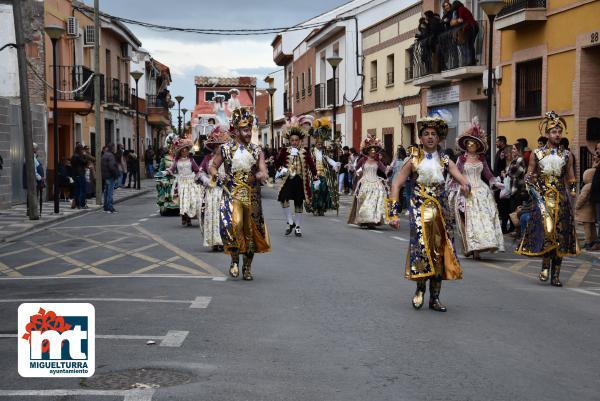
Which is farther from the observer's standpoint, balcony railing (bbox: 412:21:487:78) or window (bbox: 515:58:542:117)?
balcony railing (bbox: 412:21:487:78)

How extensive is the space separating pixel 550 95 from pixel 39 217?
1223 centimetres

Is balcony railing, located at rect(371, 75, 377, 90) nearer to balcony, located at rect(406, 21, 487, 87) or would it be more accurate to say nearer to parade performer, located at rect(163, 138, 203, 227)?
balcony, located at rect(406, 21, 487, 87)

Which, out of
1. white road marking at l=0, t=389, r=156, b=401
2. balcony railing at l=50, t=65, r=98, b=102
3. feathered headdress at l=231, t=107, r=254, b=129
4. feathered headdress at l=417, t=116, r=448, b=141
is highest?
balcony railing at l=50, t=65, r=98, b=102

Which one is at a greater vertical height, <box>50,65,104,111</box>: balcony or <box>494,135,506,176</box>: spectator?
<box>50,65,104,111</box>: balcony

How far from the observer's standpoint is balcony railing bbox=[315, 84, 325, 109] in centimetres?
4525

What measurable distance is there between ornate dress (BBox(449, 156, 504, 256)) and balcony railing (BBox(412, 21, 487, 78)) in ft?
39.5

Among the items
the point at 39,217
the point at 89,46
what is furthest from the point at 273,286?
the point at 89,46

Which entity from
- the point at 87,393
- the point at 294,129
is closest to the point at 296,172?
the point at 294,129

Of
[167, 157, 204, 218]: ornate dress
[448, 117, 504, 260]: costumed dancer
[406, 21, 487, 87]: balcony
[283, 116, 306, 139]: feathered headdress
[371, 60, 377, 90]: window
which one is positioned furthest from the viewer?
[371, 60, 377, 90]: window

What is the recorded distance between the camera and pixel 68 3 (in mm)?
34469

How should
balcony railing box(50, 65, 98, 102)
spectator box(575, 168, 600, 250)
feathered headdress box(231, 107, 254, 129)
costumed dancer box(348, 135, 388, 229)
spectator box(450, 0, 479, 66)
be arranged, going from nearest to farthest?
feathered headdress box(231, 107, 254, 129), spectator box(575, 168, 600, 250), costumed dancer box(348, 135, 388, 229), spectator box(450, 0, 479, 66), balcony railing box(50, 65, 98, 102)

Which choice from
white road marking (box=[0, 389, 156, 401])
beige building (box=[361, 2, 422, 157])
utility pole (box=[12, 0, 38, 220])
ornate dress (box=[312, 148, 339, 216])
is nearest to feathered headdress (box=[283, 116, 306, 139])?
ornate dress (box=[312, 148, 339, 216])

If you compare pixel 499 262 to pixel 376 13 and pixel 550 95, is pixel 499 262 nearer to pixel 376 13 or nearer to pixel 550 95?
pixel 550 95

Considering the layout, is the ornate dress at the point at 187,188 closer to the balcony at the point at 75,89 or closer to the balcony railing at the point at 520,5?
the balcony railing at the point at 520,5
